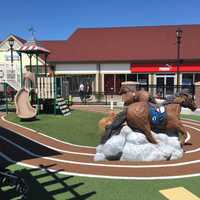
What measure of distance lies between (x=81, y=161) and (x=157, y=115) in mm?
2472

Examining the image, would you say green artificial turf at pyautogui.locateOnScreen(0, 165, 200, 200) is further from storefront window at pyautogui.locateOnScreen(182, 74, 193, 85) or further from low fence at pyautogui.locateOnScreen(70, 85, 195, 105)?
storefront window at pyautogui.locateOnScreen(182, 74, 193, 85)

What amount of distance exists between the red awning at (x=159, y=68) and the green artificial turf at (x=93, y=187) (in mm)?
28896

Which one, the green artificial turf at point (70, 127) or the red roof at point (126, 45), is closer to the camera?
the green artificial turf at point (70, 127)

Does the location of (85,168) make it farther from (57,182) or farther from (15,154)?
(15,154)

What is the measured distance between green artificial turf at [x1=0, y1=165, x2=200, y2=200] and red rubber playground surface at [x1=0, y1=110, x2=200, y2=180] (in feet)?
1.14

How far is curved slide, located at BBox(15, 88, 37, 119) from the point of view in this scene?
52.0ft

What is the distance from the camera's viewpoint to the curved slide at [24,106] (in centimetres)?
1584

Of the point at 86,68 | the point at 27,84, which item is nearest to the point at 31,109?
the point at 27,84

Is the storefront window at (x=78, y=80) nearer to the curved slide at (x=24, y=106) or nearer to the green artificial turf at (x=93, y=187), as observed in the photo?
the curved slide at (x=24, y=106)

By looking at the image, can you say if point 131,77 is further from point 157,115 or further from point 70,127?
point 157,115

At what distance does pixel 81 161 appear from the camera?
903 cm

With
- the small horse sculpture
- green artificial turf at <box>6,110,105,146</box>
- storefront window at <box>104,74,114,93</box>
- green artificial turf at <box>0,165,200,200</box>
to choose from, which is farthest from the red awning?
green artificial turf at <box>0,165,200,200</box>

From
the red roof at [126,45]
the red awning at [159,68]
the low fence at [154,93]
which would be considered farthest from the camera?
the red roof at [126,45]

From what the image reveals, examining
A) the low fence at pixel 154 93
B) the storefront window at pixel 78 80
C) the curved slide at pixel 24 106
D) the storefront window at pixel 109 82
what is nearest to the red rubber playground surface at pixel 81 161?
the curved slide at pixel 24 106
